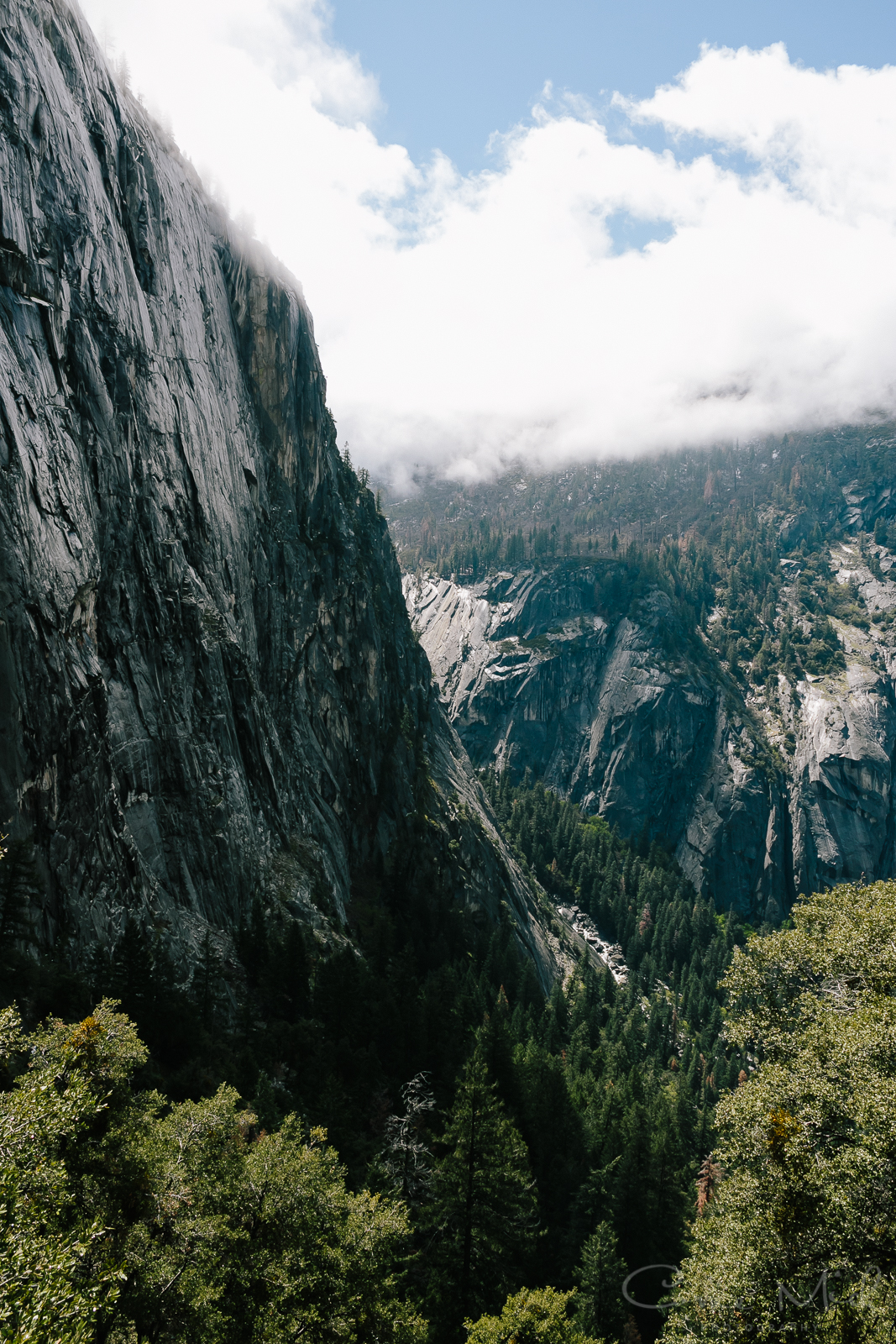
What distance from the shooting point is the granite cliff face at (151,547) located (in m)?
33.8

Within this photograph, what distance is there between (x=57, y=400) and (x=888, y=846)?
214m

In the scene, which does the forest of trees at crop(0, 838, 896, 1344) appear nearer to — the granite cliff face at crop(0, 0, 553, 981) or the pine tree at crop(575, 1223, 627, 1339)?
the pine tree at crop(575, 1223, 627, 1339)

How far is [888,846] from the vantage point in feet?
620

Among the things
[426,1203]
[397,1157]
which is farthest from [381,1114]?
[397,1157]

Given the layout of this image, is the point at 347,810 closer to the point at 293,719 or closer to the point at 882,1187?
the point at 293,719

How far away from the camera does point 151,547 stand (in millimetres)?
45156

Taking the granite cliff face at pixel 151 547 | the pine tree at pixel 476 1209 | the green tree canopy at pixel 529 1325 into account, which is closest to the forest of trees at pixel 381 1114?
the pine tree at pixel 476 1209

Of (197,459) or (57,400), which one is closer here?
(57,400)

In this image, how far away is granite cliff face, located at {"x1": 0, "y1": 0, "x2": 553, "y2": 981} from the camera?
111ft

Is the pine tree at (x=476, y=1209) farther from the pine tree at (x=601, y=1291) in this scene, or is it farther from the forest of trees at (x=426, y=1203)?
the pine tree at (x=601, y=1291)

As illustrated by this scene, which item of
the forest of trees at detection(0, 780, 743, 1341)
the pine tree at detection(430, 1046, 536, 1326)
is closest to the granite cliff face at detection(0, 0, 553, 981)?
the forest of trees at detection(0, 780, 743, 1341)

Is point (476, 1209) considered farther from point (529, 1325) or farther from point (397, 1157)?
point (529, 1325)

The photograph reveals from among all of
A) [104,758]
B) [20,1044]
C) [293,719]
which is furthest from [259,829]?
[20,1044]

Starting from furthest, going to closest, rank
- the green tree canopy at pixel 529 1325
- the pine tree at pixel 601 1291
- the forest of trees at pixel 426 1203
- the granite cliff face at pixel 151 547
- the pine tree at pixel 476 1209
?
the granite cliff face at pixel 151 547, the pine tree at pixel 601 1291, the pine tree at pixel 476 1209, the green tree canopy at pixel 529 1325, the forest of trees at pixel 426 1203
